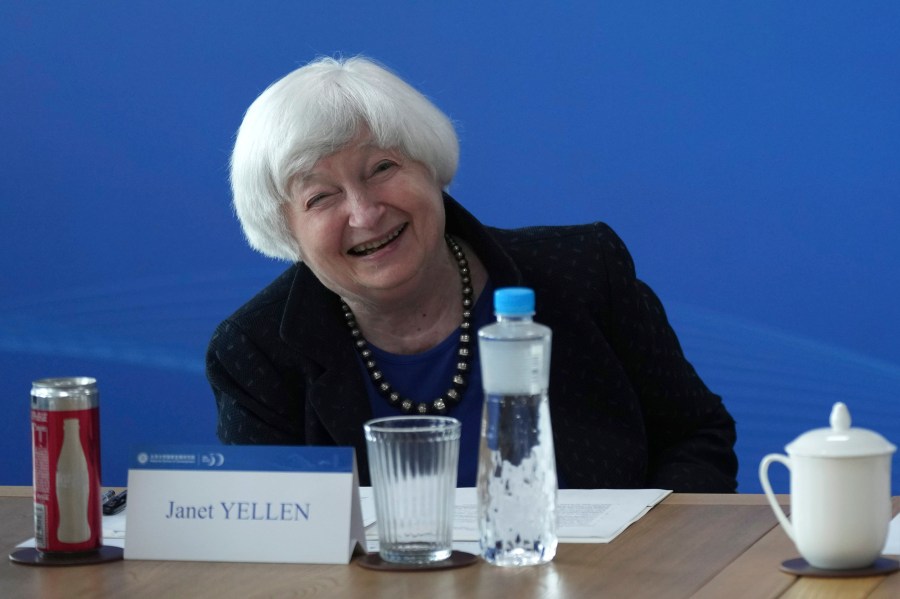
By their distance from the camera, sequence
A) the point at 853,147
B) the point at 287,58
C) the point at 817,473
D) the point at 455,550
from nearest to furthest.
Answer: the point at 817,473
the point at 455,550
the point at 853,147
the point at 287,58

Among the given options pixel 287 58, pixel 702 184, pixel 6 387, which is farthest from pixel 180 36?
pixel 702 184

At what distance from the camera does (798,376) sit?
3.17 m

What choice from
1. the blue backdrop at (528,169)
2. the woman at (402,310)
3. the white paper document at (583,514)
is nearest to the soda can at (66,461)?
the white paper document at (583,514)

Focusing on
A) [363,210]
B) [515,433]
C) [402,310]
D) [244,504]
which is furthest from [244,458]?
[402,310]

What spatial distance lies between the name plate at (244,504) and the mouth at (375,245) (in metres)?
0.65

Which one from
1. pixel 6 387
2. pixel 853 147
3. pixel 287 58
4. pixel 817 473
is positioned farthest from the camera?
pixel 6 387

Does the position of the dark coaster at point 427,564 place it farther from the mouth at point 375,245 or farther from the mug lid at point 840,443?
the mouth at point 375,245

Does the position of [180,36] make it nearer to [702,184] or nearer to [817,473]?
[702,184]

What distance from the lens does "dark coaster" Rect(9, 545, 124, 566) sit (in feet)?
4.43

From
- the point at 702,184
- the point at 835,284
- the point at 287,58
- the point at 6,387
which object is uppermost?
the point at 287,58

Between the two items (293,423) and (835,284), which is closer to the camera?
(293,423)

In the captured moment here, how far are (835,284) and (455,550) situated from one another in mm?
1999

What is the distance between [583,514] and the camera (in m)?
1.46

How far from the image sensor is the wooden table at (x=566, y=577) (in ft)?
3.81
